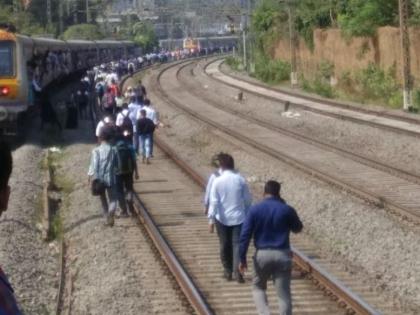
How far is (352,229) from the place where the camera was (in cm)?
1401

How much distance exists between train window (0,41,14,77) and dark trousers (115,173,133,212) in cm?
1096

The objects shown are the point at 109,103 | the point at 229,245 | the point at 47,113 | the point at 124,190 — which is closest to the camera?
the point at 229,245

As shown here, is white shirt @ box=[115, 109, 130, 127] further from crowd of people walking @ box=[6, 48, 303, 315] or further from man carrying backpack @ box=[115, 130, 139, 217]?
man carrying backpack @ box=[115, 130, 139, 217]

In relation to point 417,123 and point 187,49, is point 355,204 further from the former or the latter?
point 187,49

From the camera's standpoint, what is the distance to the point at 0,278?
11.3ft

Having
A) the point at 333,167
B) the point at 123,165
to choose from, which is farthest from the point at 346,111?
the point at 123,165

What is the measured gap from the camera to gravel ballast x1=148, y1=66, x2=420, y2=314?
37.2ft

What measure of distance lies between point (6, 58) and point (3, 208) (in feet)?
75.5

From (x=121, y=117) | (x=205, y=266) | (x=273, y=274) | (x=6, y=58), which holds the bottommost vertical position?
(x=205, y=266)

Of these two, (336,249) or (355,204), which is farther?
(355,204)

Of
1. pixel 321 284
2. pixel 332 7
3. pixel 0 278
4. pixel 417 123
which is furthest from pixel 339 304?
pixel 332 7

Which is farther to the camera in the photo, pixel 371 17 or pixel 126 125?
pixel 371 17

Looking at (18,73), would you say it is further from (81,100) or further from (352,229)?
(352,229)

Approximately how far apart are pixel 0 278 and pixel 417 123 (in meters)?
27.3
